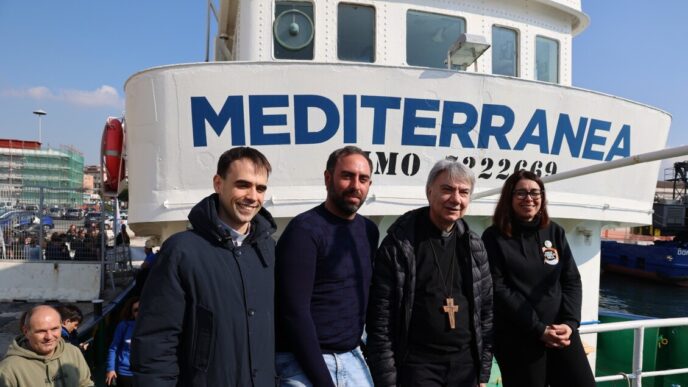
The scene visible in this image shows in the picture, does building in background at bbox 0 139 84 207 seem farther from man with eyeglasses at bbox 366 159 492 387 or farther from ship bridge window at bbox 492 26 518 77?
man with eyeglasses at bbox 366 159 492 387

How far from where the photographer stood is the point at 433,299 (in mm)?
2098

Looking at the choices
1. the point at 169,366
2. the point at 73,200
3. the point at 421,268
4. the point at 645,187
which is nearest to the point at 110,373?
the point at 169,366

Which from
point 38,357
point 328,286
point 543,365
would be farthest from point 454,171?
point 38,357

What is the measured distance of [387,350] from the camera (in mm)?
2039

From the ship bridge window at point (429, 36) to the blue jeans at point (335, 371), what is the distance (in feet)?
14.1

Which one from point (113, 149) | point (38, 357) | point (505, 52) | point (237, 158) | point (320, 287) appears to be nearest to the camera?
point (237, 158)

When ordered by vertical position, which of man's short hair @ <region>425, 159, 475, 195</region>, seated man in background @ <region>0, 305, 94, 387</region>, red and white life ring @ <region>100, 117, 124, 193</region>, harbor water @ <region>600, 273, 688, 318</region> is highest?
red and white life ring @ <region>100, 117, 124, 193</region>

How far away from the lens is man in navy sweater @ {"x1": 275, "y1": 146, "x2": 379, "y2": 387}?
1.81m

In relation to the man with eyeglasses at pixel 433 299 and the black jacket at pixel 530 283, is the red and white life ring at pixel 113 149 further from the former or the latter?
the black jacket at pixel 530 283

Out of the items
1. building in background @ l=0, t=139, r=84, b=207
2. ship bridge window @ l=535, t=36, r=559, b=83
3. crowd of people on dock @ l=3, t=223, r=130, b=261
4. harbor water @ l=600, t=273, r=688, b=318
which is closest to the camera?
ship bridge window @ l=535, t=36, r=559, b=83

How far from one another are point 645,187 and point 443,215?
4756mm

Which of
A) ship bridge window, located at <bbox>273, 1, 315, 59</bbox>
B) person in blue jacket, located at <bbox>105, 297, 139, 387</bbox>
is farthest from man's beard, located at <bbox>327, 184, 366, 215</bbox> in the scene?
ship bridge window, located at <bbox>273, 1, 315, 59</bbox>

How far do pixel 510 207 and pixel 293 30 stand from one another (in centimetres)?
370

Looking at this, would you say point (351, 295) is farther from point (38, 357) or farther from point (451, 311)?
point (38, 357)
